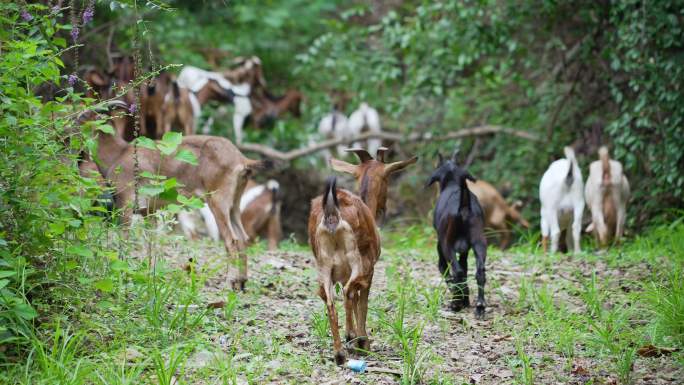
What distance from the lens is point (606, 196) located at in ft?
33.9

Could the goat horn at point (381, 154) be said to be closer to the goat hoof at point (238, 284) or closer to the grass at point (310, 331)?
the grass at point (310, 331)

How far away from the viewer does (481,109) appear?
1489 centimetres

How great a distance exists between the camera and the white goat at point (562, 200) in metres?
9.90

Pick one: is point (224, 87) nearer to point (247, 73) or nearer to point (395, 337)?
point (247, 73)

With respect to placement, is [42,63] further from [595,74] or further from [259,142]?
[259,142]

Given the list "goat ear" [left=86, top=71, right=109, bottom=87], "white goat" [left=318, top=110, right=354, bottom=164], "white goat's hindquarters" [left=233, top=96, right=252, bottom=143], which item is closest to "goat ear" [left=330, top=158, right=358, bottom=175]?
"goat ear" [left=86, top=71, right=109, bottom=87]

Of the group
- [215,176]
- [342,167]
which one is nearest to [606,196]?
[342,167]

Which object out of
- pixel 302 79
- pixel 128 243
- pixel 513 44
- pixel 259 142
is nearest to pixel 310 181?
pixel 259 142

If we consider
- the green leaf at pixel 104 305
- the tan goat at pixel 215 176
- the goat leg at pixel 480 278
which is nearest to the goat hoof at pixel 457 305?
the goat leg at pixel 480 278

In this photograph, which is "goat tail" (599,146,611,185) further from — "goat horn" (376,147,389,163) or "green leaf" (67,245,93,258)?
"green leaf" (67,245,93,258)

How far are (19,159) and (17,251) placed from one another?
1.83 feet

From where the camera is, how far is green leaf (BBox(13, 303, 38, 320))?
5.06m

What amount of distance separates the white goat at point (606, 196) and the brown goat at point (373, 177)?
387 cm

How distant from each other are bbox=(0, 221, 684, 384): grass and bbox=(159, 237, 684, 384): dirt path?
1cm
